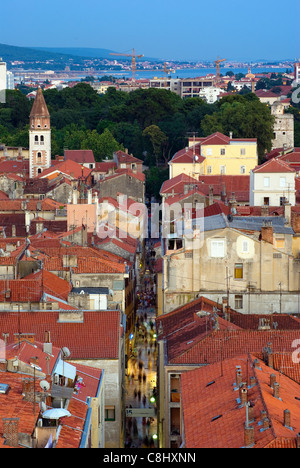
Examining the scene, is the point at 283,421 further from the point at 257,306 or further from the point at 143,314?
the point at 143,314

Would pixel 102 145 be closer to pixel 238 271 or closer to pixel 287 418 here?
pixel 238 271

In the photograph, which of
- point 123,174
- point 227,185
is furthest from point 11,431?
point 123,174

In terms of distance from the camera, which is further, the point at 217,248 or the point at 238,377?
the point at 217,248

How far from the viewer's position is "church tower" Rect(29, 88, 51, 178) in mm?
84425

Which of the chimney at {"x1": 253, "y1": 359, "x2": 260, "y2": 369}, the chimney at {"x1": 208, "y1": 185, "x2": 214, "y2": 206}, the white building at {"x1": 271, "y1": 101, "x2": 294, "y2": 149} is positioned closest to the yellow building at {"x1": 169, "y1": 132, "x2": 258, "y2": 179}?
the chimney at {"x1": 208, "y1": 185, "x2": 214, "y2": 206}

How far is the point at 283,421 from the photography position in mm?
22234

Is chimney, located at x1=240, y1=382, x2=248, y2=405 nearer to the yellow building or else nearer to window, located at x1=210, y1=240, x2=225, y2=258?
window, located at x1=210, y1=240, x2=225, y2=258

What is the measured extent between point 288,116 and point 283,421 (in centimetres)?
7429

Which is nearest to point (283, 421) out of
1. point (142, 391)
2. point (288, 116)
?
point (142, 391)

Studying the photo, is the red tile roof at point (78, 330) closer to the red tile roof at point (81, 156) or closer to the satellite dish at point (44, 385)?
the satellite dish at point (44, 385)

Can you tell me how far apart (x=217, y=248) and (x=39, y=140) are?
1972 inches

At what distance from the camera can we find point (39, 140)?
86.2 metres

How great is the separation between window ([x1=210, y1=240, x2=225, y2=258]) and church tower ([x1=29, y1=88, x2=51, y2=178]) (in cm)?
4599
